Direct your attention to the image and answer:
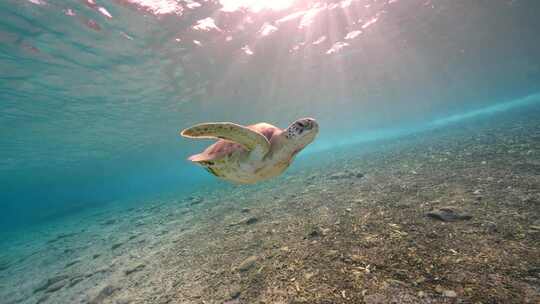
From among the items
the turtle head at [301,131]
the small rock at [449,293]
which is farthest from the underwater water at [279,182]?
the turtle head at [301,131]

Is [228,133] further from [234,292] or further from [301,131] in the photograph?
[234,292]

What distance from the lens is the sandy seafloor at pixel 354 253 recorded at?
10.1 ft

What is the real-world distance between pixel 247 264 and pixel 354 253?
2271 mm

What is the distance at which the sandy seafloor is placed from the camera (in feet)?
10.1

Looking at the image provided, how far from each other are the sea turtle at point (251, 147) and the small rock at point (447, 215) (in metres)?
3.53

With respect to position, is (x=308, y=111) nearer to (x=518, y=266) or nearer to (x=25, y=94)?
(x=25, y=94)

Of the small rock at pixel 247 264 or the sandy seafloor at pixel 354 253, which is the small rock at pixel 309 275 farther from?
the small rock at pixel 247 264

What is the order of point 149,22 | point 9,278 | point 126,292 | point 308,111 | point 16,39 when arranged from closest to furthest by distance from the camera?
point 126,292 < point 9,278 < point 16,39 < point 149,22 < point 308,111

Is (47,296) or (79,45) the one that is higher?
(79,45)

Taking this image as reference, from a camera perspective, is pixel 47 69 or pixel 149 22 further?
pixel 47 69

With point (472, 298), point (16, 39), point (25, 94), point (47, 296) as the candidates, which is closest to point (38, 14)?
point (16, 39)

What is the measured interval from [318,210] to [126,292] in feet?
18.5

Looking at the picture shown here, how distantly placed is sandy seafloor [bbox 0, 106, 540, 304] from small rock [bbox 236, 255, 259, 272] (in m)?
0.03

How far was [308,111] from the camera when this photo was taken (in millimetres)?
38531
